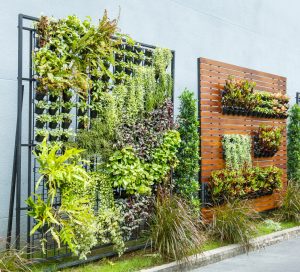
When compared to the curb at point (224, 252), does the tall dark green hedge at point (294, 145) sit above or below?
above

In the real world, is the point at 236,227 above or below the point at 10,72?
below

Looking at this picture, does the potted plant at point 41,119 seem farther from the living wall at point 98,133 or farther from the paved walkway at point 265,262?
the paved walkway at point 265,262

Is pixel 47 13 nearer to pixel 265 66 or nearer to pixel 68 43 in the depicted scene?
pixel 68 43

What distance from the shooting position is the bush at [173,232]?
588 centimetres

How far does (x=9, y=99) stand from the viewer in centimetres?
642

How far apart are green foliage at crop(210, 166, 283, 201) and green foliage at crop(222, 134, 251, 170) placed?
0.13 m

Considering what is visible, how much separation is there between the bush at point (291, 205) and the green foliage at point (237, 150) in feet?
3.83

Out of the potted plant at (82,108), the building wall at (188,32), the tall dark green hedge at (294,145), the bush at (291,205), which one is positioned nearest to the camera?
the potted plant at (82,108)

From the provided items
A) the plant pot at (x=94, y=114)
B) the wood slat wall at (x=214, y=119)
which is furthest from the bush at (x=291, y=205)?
the plant pot at (x=94, y=114)

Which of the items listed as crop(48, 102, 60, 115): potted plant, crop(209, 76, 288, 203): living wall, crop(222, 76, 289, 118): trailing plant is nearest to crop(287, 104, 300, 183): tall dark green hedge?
crop(222, 76, 289, 118): trailing plant

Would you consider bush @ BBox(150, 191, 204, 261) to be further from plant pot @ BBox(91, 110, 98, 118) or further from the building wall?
the building wall

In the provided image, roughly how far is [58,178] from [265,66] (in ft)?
24.5

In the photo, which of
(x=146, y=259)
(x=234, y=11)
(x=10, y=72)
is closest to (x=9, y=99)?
(x=10, y=72)

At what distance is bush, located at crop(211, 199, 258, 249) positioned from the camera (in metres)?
6.96
